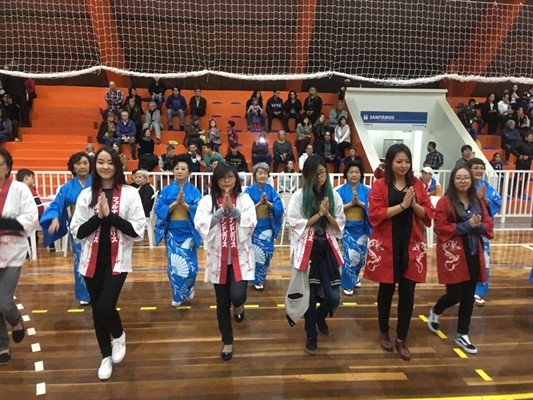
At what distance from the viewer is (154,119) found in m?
10.4

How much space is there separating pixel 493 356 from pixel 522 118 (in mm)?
10319

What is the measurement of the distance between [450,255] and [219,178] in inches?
72.4

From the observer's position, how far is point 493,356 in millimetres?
3238

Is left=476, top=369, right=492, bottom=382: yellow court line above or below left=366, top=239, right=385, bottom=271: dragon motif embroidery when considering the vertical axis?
below

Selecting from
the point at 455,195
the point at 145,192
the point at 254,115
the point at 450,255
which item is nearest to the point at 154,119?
the point at 254,115

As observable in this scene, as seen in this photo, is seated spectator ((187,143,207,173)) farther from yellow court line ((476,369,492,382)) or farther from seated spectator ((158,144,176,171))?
yellow court line ((476,369,492,382))

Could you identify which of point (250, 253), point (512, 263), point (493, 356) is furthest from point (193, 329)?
point (512, 263)

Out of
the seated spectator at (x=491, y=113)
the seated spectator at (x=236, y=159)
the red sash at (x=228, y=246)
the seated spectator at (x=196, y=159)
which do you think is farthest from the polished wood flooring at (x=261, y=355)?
the seated spectator at (x=491, y=113)

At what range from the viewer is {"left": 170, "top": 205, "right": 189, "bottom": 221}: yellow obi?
4020mm

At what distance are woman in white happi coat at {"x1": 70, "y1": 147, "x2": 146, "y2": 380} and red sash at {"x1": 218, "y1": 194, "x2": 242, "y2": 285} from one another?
57cm

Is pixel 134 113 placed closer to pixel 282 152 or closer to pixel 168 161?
pixel 168 161

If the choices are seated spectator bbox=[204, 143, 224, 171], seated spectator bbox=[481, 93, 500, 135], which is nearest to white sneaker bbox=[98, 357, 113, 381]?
seated spectator bbox=[204, 143, 224, 171]

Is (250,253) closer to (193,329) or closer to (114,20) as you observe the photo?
(193,329)

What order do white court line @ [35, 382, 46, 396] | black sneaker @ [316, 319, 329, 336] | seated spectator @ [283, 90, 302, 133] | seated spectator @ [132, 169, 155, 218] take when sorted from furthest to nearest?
seated spectator @ [283, 90, 302, 133]
seated spectator @ [132, 169, 155, 218]
black sneaker @ [316, 319, 329, 336]
white court line @ [35, 382, 46, 396]
